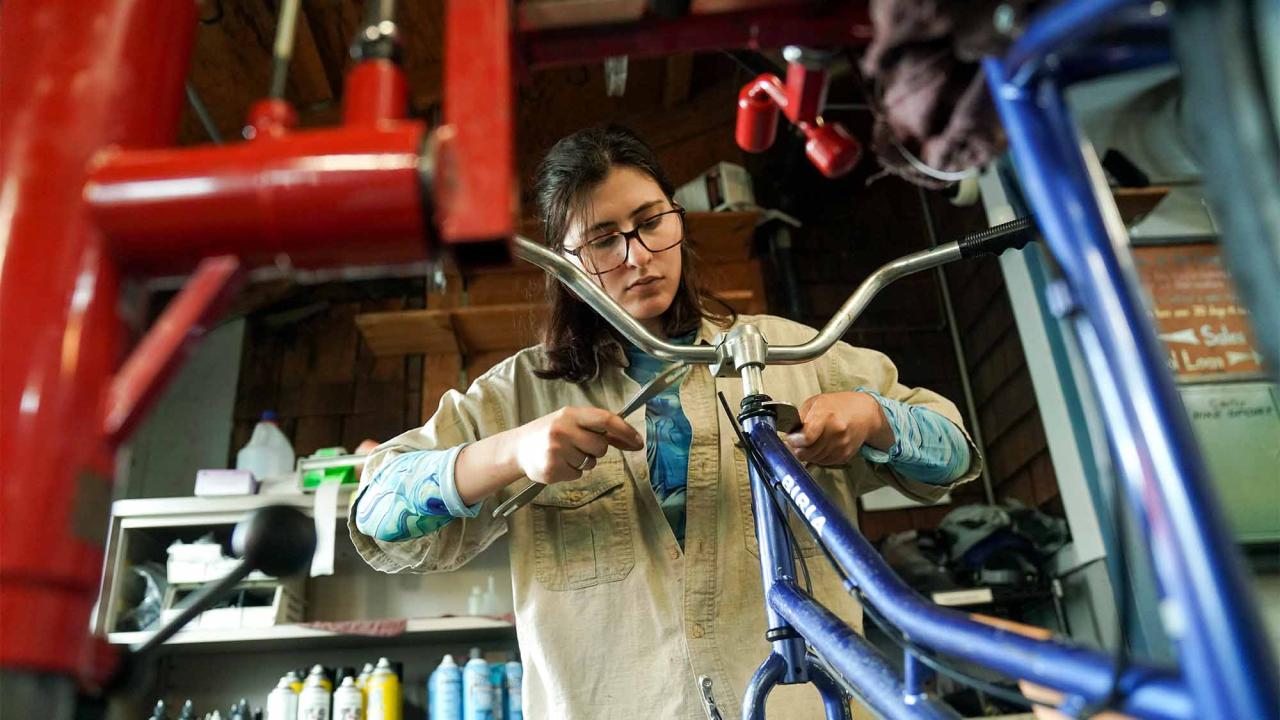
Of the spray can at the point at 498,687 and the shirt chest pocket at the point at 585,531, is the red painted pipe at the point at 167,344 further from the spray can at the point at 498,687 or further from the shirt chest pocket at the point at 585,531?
the spray can at the point at 498,687

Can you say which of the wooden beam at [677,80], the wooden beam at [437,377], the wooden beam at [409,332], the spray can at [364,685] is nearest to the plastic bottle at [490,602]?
the spray can at [364,685]

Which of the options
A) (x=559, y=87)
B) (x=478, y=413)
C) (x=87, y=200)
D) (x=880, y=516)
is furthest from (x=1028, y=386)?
(x=87, y=200)

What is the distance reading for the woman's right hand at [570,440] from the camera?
0.79 m

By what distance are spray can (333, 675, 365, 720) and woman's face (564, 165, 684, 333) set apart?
144cm

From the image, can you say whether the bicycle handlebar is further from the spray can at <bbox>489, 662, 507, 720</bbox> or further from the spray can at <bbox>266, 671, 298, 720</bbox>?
the spray can at <bbox>266, 671, 298, 720</bbox>

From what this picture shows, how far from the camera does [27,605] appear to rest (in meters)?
0.37

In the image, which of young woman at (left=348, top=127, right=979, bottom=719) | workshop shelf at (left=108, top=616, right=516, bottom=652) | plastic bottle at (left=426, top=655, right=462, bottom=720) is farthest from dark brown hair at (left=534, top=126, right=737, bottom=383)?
plastic bottle at (left=426, top=655, right=462, bottom=720)

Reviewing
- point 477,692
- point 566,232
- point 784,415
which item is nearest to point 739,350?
point 784,415

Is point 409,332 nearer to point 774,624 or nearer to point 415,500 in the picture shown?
point 415,500

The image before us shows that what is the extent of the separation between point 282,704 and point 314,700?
0.09m

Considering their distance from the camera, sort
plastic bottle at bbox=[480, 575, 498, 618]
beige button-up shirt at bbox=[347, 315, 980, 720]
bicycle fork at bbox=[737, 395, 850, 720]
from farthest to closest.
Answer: plastic bottle at bbox=[480, 575, 498, 618], beige button-up shirt at bbox=[347, 315, 980, 720], bicycle fork at bbox=[737, 395, 850, 720]

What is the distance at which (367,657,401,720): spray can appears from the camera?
6.96 ft

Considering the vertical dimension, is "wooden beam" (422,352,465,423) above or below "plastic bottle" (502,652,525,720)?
above

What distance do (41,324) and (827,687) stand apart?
626 mm
